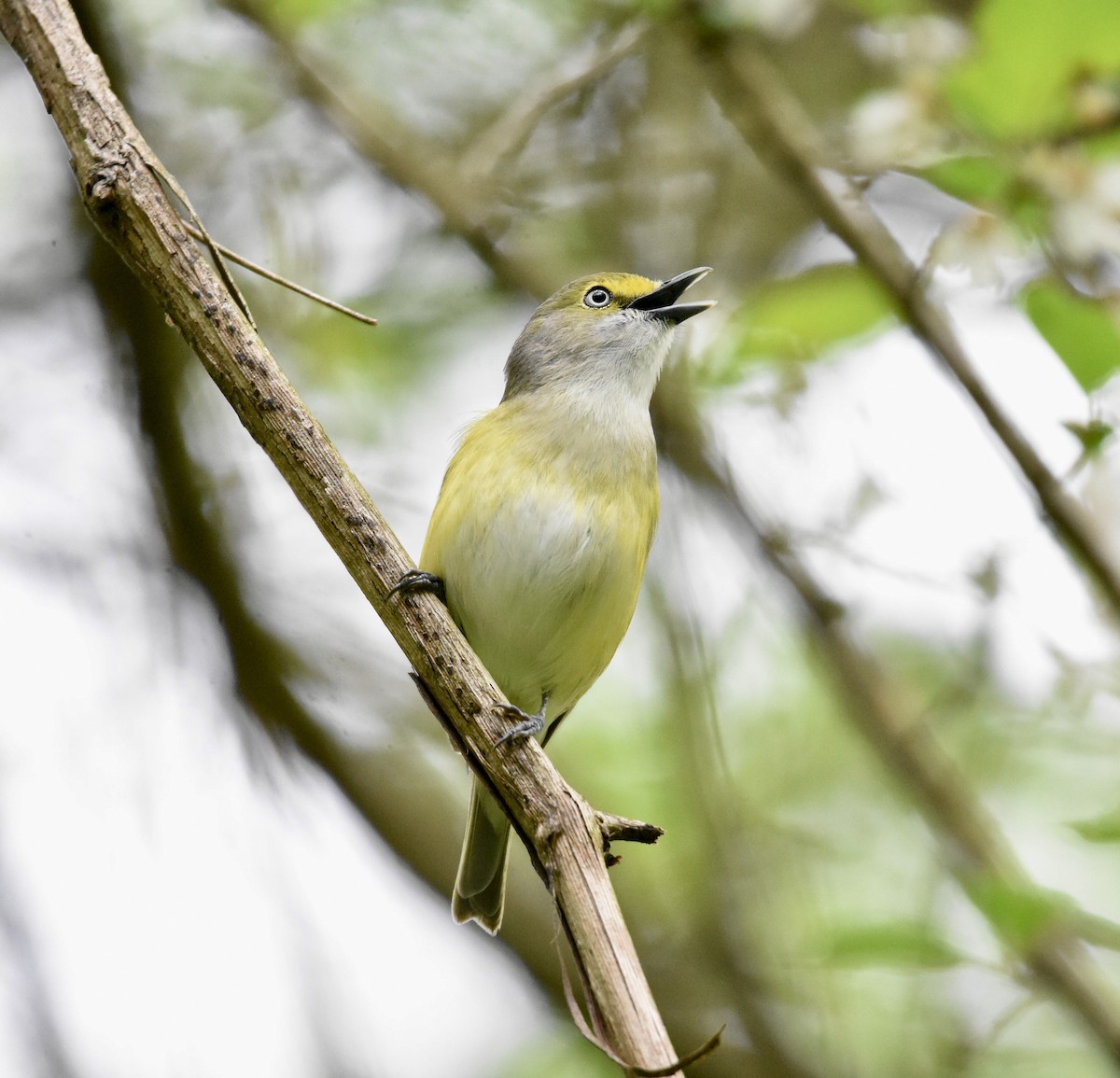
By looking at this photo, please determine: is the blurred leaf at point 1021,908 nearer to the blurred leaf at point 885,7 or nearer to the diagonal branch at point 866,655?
the diagonal branch at point 866,655

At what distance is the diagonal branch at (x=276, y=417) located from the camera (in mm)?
2236

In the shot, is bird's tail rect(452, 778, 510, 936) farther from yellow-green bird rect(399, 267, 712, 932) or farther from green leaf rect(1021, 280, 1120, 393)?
green leaf rect(1021, 280, 1120, 393)

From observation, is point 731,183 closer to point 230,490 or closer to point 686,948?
point 230,490

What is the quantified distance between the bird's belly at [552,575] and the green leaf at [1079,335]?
65.2 inches

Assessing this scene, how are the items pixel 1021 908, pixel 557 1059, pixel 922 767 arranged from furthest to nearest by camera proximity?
pixel 557 1059, pixel 922 767, pixel 1021 908

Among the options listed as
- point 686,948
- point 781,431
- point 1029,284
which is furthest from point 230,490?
point 1029,284

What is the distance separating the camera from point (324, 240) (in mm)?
5234

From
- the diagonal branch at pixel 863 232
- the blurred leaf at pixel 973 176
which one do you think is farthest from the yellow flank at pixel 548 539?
the blurred leaf at pixel 973 176

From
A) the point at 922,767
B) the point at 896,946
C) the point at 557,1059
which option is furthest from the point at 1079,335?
the point at 557,1059

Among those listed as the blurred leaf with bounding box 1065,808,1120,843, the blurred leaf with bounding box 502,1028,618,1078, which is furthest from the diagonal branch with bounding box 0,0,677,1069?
the blurred leaf with bounding box 502,1028,618,1078

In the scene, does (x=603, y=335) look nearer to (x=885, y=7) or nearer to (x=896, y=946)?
(x=885, y=7)

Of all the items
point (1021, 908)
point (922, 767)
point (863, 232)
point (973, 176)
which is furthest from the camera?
point (922, 767)

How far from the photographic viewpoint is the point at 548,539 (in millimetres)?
3818

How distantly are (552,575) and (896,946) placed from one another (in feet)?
5.27
